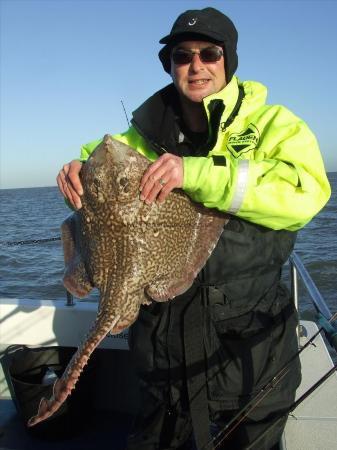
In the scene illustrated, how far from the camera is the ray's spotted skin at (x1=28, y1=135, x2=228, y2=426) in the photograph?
101 inches

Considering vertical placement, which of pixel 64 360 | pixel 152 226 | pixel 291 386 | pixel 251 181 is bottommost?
pixel 64 360

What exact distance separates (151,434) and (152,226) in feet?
5.24

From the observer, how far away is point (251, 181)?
2375mm

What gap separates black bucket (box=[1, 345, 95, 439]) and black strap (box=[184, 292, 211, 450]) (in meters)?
1.91

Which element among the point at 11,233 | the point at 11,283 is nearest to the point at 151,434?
the point at 11,283

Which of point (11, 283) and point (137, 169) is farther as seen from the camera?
point (11, 283)

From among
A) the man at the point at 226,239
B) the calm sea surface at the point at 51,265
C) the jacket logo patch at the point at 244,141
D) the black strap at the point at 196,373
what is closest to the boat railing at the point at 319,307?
the man at the point at 226,239

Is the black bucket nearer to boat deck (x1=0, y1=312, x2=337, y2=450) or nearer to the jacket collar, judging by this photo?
→ boat deck (x1=0, y1=312, x2=337, y2=450)

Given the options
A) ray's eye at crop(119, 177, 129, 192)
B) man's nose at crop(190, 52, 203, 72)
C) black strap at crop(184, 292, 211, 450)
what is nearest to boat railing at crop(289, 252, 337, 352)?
black strap at crop(184, 292, 211, 450)

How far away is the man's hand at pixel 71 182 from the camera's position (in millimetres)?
2689

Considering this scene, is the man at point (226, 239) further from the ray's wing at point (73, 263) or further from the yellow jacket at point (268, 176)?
the ray's wing at point (73, 263)

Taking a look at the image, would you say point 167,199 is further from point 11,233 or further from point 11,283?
point 11,233

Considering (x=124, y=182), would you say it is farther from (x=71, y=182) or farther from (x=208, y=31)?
(x=208, y=31)

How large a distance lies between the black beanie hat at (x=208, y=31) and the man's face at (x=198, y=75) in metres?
0.04
